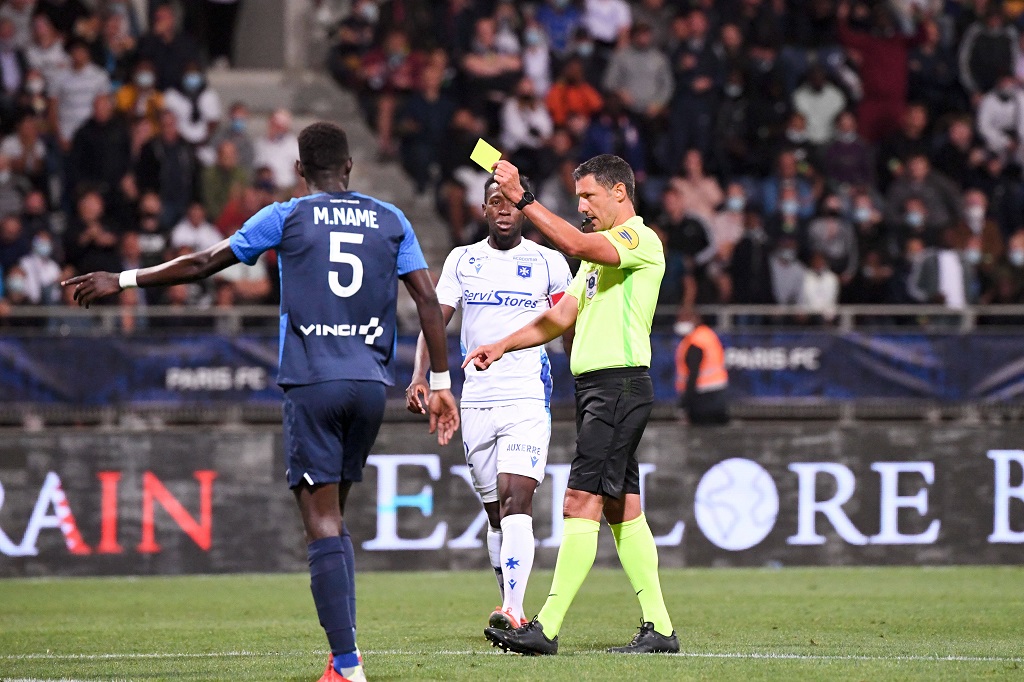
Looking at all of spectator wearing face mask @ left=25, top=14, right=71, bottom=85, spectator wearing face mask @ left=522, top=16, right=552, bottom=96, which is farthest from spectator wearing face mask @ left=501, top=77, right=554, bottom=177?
spectator wearing face mask @ left=25, top=14, right=71, bottom=85

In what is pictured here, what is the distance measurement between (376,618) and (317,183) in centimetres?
439

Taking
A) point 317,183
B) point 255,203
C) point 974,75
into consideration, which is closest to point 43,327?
point 255,203

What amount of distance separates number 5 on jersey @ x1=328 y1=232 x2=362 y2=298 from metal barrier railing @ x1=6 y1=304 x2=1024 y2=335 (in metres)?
8.97

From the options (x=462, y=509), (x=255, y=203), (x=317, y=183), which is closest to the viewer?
(x=317, y=183)

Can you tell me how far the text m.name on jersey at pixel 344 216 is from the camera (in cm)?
713

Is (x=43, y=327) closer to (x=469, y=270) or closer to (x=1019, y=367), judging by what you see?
(x=469, y=270)

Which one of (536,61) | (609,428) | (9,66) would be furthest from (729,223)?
(609,428)

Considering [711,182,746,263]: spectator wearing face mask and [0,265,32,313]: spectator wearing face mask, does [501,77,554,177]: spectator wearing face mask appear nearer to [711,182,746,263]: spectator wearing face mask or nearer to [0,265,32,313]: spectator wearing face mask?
[711,182,746,263]: spectator wearing face mask

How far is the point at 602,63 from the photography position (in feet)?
70.5

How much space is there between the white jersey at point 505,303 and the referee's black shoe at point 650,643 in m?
2.02

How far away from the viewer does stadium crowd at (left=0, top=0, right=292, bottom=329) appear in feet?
56.6

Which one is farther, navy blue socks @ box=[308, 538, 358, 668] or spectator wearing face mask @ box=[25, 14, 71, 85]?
spectator wearing face mask @ box=[25, 14, 71, 85]

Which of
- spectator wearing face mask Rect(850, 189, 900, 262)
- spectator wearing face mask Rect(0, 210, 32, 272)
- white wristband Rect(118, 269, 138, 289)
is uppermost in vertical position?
spectator wearing face mask Rect(850, 189, 900, 262)

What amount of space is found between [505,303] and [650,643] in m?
2.59
